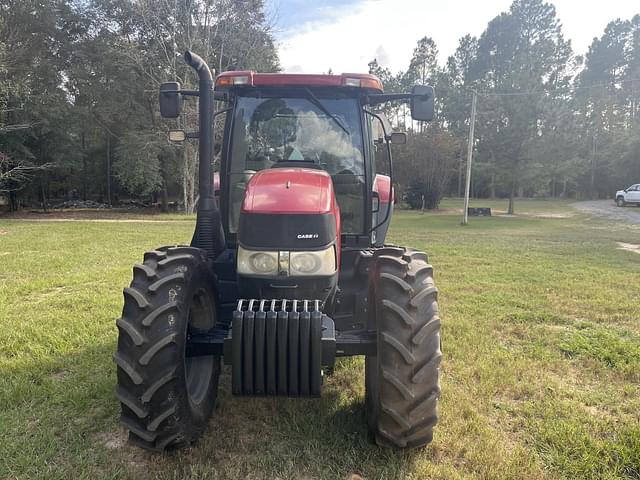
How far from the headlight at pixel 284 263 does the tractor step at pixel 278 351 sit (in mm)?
315

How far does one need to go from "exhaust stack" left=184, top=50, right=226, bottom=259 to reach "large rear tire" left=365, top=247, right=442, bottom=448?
1.43 m

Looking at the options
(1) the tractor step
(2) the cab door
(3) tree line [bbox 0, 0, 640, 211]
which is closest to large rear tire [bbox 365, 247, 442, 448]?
(1) the tractor step

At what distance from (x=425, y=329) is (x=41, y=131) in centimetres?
2644

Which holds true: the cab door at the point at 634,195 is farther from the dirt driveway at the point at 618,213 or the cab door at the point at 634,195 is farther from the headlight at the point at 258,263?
the headlight at the point at 258,263

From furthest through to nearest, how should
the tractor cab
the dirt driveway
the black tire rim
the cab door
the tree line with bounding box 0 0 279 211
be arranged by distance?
the cab door
the dirt driveway
the tree line with bounding box 0 0 279 211
the tractor cab
the black tire rim

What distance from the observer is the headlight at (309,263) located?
105 inches

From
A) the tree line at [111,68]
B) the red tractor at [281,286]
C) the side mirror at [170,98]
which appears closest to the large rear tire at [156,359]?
the red tractor at [281,286]

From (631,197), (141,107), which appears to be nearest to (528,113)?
(631,197)

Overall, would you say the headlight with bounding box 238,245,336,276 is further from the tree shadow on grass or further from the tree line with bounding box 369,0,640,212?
the tree line with bounding box 369,0,640,212

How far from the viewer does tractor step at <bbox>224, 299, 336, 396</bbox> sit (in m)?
2.35

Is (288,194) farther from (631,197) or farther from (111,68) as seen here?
(631,197)

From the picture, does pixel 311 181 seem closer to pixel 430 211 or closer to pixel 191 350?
pixel 191 350

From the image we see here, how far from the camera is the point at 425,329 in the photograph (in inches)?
98.8

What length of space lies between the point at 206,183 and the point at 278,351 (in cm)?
160
